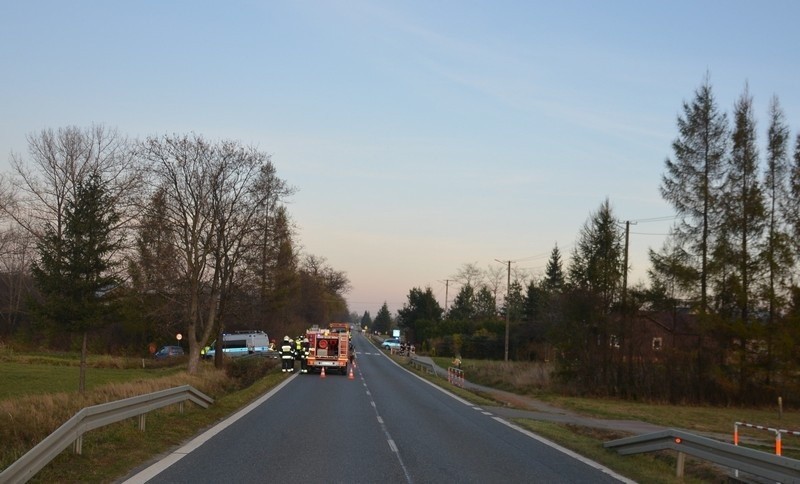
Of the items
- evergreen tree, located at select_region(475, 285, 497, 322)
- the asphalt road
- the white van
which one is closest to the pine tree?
the asphalt road

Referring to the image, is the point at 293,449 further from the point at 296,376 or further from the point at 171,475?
the point at 296,376

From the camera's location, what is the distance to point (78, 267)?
30.0 m

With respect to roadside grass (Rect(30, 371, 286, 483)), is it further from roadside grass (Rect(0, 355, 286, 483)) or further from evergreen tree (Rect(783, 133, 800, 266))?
evergreen tree (Rect(783, 133, 800, 266))

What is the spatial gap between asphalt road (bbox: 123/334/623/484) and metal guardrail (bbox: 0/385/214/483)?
1104 millimetres

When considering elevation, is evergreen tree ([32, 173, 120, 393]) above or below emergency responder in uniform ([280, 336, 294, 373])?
above

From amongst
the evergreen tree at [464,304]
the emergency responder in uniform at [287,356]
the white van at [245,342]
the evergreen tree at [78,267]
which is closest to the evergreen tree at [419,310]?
the evergreen tree at [464,304]

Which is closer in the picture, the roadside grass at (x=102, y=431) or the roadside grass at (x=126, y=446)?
the roadside grass at (x=126, y=446)

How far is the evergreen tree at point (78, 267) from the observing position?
30.0 meters

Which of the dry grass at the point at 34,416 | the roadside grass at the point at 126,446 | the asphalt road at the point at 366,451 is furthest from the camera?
the dry grass at the point at 34,416

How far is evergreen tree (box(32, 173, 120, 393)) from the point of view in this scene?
2998 cm

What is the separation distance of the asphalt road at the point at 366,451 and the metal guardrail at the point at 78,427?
1104 millimetres

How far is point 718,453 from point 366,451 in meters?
5.54

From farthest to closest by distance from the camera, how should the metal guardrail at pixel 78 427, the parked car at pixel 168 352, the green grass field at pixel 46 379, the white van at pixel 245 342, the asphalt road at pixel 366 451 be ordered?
the white van at pixel 245 342
the parked car at pixel 168 352
the green grass field at pixel 46 379
the asphalt road at pixel 366 451
the metal guardrail at pixel 78 427

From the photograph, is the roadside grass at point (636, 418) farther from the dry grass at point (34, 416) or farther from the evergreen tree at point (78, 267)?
the evergreen tree at point (78, 267)
